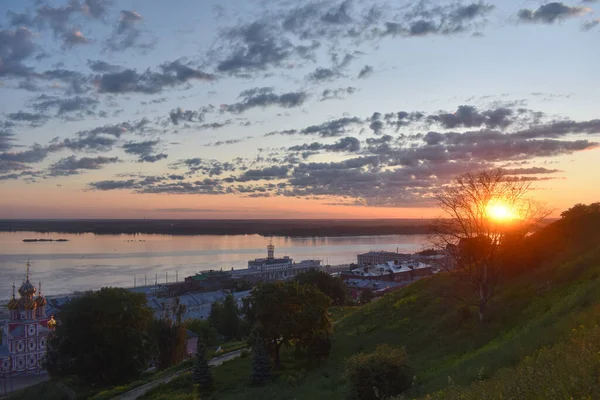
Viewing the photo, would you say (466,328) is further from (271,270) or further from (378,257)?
(378,257)

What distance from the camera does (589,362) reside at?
4.44 m

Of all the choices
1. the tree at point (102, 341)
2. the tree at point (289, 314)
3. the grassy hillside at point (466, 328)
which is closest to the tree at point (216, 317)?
the tree at point (102, 341)

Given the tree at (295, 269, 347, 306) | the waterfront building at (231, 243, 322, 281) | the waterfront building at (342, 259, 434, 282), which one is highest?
the tree at (295, 269, 347, 306)

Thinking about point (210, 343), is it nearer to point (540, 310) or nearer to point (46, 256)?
point (540, 310)

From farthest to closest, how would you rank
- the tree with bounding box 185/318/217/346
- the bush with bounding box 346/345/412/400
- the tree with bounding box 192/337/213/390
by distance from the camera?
the tree with bounding box 185/318/217/346, the tree with bounding box 192/337/213/390, the bush with bounding box 346/345/412/400

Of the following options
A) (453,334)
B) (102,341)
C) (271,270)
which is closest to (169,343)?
(102,341)

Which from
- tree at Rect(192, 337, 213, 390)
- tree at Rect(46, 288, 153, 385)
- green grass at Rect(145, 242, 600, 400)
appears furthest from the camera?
tree at Rect(46, 288, 153, 385)

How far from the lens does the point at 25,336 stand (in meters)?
31.7

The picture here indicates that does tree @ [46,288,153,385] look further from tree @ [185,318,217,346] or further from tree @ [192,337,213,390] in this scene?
tree @ [185,318,217,346]

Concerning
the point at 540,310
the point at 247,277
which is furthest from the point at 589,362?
the point at 247,277

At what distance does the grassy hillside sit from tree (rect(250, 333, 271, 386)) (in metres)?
0.51

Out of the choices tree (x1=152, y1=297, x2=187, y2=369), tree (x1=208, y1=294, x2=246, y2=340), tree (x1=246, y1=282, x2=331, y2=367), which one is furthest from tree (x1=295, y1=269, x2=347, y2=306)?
tree (x1=246, y1=282, x2=331, y2=367)

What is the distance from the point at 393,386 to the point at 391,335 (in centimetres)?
665

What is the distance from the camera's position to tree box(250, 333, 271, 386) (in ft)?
46.5
